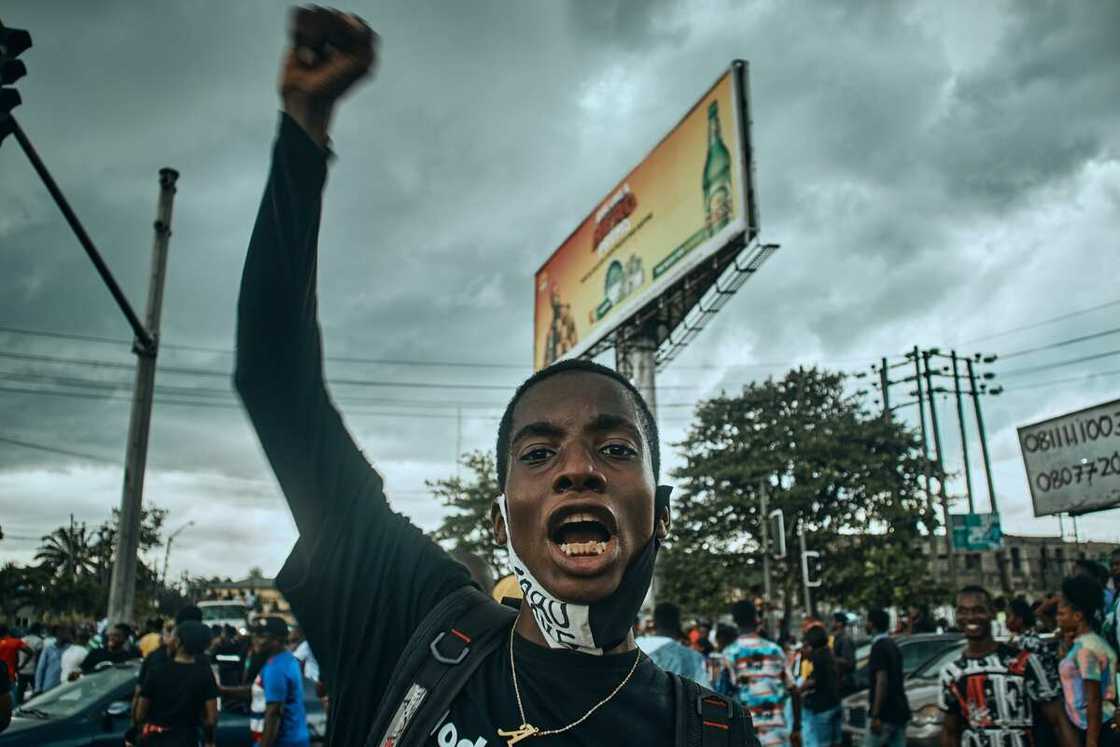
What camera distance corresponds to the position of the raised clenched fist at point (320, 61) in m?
1.40

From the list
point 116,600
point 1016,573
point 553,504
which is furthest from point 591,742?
point 1016,573

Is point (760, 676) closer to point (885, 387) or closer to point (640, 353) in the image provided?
point (640, 353)

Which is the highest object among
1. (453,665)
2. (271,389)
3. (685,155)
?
(685,155)

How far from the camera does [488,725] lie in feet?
4.64

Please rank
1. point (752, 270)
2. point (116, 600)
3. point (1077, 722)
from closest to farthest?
1. point (1077, 722)
2. point (116, 600)
3. point (752, 270)

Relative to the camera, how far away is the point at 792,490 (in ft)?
114

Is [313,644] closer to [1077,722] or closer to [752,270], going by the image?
[1077,722]

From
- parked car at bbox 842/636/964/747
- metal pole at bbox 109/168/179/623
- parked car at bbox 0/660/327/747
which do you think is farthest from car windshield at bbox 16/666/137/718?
parked car at bbox 842/636/964/747

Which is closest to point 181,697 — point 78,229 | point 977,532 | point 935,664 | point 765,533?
point 78,229

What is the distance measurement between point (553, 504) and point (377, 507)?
0.36 metres

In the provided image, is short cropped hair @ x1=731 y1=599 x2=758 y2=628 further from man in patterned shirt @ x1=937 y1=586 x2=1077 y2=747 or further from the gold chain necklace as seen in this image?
the gold chain necklace

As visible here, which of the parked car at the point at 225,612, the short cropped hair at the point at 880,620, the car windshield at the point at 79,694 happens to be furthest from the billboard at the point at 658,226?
the car windshield at the point at 79,694

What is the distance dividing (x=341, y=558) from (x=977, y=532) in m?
27.6

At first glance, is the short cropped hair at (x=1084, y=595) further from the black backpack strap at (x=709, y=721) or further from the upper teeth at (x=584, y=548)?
the upper teeth at (x=584, y=548)
